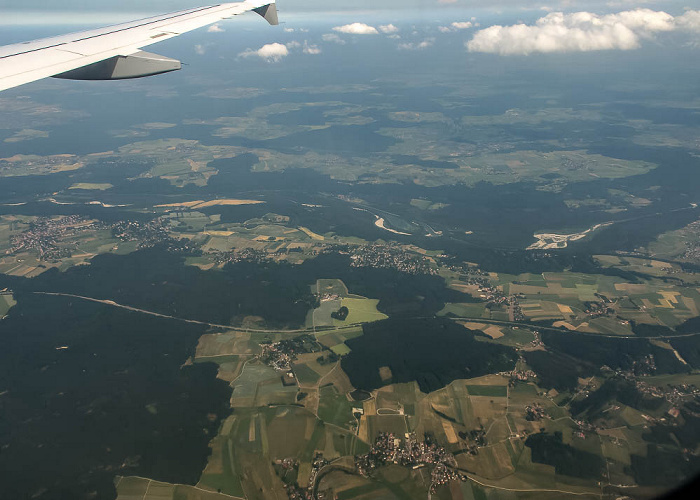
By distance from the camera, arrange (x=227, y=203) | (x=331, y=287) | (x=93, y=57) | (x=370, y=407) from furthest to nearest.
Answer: (x=227, y=203), (x=331, y=287), (x=370, y=407), (x=93, y=57)

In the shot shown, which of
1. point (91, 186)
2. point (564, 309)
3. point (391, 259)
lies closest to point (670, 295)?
point (564, 309)

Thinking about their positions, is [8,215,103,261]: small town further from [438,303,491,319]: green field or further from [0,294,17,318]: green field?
[438,303,491,319]: green field

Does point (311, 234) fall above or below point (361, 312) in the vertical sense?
below

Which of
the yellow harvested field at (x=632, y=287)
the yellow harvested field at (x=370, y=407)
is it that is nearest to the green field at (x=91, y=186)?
the yellow harvested field at (x=370, y=407)

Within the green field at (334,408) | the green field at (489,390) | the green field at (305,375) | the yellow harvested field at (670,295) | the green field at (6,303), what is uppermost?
the green field at (334,408)

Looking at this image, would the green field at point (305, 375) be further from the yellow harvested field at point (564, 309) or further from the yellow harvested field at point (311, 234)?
the yellow harvested field at point (311, 234)

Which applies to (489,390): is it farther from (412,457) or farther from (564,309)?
(564,309)

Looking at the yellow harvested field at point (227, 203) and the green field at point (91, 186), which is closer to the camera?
the yellow harvested field at point (227, 203)

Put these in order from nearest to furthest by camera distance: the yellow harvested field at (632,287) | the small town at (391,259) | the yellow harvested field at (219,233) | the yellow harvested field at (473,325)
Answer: the yellow harvested field at (473,325) → the yellow harvested field at (632,287) → the small town at (391,259) → the yellow harvested field at (219,233)
